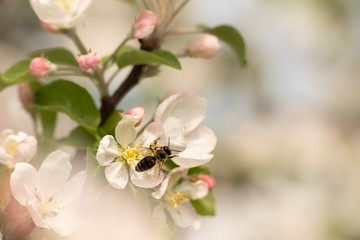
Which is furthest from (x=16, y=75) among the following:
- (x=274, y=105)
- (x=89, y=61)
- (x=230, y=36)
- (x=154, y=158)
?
(x=274, y=105)

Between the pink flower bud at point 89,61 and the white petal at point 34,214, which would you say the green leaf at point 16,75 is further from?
the white petal at point 34,214

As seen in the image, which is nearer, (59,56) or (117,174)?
(117,174)

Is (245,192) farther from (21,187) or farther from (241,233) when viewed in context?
(21,187)

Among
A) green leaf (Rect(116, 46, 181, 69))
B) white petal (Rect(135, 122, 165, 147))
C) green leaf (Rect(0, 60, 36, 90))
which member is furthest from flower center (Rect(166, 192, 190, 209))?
green leaf (Rect(0, 60, 36, 90))

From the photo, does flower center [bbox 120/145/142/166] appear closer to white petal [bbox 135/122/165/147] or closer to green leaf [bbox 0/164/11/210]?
white petal [bbox 135/122/165/147]

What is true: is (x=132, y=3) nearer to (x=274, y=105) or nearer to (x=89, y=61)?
(x=89, y=61)
